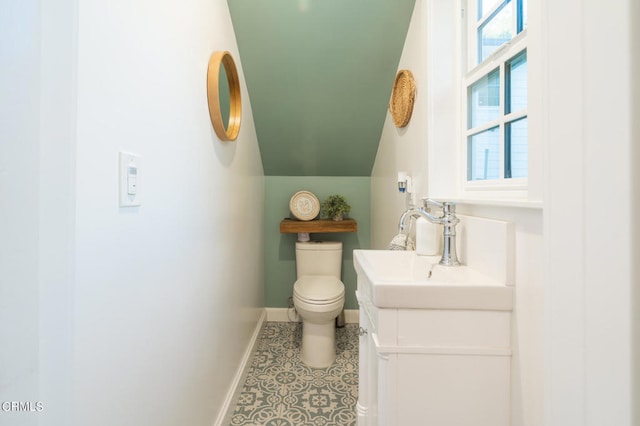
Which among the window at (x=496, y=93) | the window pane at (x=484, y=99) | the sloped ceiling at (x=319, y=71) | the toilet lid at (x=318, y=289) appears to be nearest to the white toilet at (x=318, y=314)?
the toilet lid at (x=318, y=289)

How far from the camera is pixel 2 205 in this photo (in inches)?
18.9

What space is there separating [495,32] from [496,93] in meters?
0.23

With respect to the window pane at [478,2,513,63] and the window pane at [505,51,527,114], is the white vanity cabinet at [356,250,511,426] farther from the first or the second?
the window pane at [478,2,513,63]

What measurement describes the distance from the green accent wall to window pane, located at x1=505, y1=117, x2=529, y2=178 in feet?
5.37

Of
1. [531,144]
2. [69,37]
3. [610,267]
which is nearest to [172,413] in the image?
[69,37]

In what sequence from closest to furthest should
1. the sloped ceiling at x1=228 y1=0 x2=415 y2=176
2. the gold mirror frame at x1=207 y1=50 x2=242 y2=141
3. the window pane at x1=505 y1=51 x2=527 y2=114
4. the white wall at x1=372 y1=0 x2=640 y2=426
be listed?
the white wall at x1=372 y1=0 x2=640 y2=426, the window pane at x1=505 y1=51 x2=527 y2=114, the gold mirror frame at x1=207 y1=50 x2=242 y2=141, the sloped ceiling at x1=228 y1=0 x2=415 y2=176

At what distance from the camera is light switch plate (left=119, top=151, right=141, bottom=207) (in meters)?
0.65

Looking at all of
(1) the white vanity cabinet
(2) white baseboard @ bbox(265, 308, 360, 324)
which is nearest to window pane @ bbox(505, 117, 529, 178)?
(1) the white vanity cabinet

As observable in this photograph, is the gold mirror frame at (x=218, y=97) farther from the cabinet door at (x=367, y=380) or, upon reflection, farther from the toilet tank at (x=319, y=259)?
the toilet tank at (x=319, y=259)

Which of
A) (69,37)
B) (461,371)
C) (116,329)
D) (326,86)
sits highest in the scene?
(326,86)

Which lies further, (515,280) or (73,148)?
(515,280)

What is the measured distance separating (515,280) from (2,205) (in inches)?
43.4

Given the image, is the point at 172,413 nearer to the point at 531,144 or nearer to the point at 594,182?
the point at 594,182

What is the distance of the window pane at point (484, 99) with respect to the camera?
110 cm
